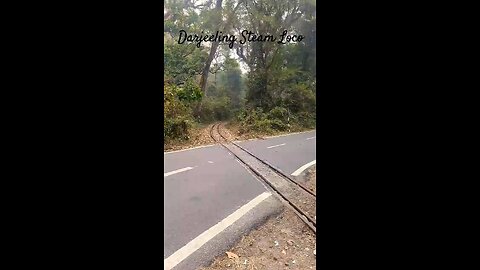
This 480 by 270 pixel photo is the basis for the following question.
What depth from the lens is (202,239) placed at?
1090 millimetres

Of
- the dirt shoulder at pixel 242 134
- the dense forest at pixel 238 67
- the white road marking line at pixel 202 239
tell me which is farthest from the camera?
the dirt shoulder at pixel 242 134

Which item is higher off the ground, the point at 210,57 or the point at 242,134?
the point at 210,57

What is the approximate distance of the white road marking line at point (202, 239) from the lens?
3.49 feet

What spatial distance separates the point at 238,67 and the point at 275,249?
704 millimetres

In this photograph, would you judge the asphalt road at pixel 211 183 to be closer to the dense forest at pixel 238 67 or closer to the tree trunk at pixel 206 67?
the dense forest at pixel 238 67

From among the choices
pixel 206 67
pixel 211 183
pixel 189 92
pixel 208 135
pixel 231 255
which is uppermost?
pixel 206 67

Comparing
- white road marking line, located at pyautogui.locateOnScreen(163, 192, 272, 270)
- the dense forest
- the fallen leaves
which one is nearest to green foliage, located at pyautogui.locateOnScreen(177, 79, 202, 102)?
the dense forest

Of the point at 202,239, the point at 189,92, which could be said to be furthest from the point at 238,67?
the point at 202,239

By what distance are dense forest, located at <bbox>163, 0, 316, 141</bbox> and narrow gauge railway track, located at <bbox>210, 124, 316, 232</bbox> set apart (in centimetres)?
8

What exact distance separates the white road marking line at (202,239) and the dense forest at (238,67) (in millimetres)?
332

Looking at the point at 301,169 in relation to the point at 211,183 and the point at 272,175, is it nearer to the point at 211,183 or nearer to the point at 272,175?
the point at 272,175

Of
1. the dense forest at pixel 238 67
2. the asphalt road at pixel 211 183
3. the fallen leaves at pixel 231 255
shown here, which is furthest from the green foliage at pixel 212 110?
the fallen leaves at pixel 231 255
